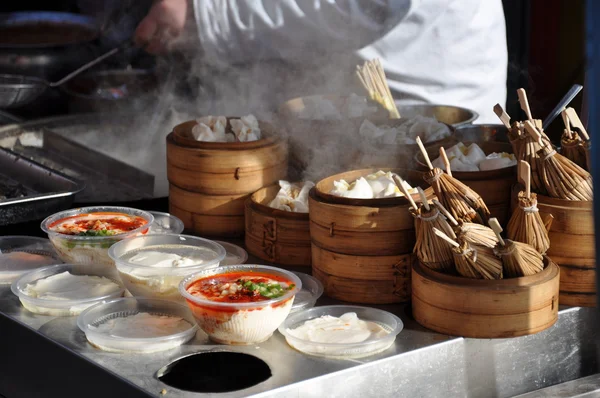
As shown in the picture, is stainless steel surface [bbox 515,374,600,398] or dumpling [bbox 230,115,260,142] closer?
stainless steel surface [bbox 515,374,600,398]

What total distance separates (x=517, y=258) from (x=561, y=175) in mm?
339

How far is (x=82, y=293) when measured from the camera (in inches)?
102

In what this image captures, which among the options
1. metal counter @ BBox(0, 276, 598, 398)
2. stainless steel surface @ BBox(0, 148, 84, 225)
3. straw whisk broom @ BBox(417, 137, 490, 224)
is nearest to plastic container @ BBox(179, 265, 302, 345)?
metal counter @ BBox(0, 276, 598, 398)

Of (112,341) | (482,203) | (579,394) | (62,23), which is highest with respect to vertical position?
(62,23)

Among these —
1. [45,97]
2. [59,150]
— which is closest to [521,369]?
[59,150]

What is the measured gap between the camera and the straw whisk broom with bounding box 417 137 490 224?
246 centimetres

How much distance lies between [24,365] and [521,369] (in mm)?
1422

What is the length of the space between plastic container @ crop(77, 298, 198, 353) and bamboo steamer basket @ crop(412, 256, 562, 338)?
656 mm

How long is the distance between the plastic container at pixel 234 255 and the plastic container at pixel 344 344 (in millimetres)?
515

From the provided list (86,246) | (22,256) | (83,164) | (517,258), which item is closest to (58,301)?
(86,246)

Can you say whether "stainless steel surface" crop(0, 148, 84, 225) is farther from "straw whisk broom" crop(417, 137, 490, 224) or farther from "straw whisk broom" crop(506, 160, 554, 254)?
"straw whisk broom" crop(506, 160, 554, 254)

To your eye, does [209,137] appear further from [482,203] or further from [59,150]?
[59,150]

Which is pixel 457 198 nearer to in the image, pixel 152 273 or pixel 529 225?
pixel 529 225

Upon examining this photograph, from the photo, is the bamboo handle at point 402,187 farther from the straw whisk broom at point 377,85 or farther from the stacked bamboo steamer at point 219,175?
the straw whisk broom at point 377,85
